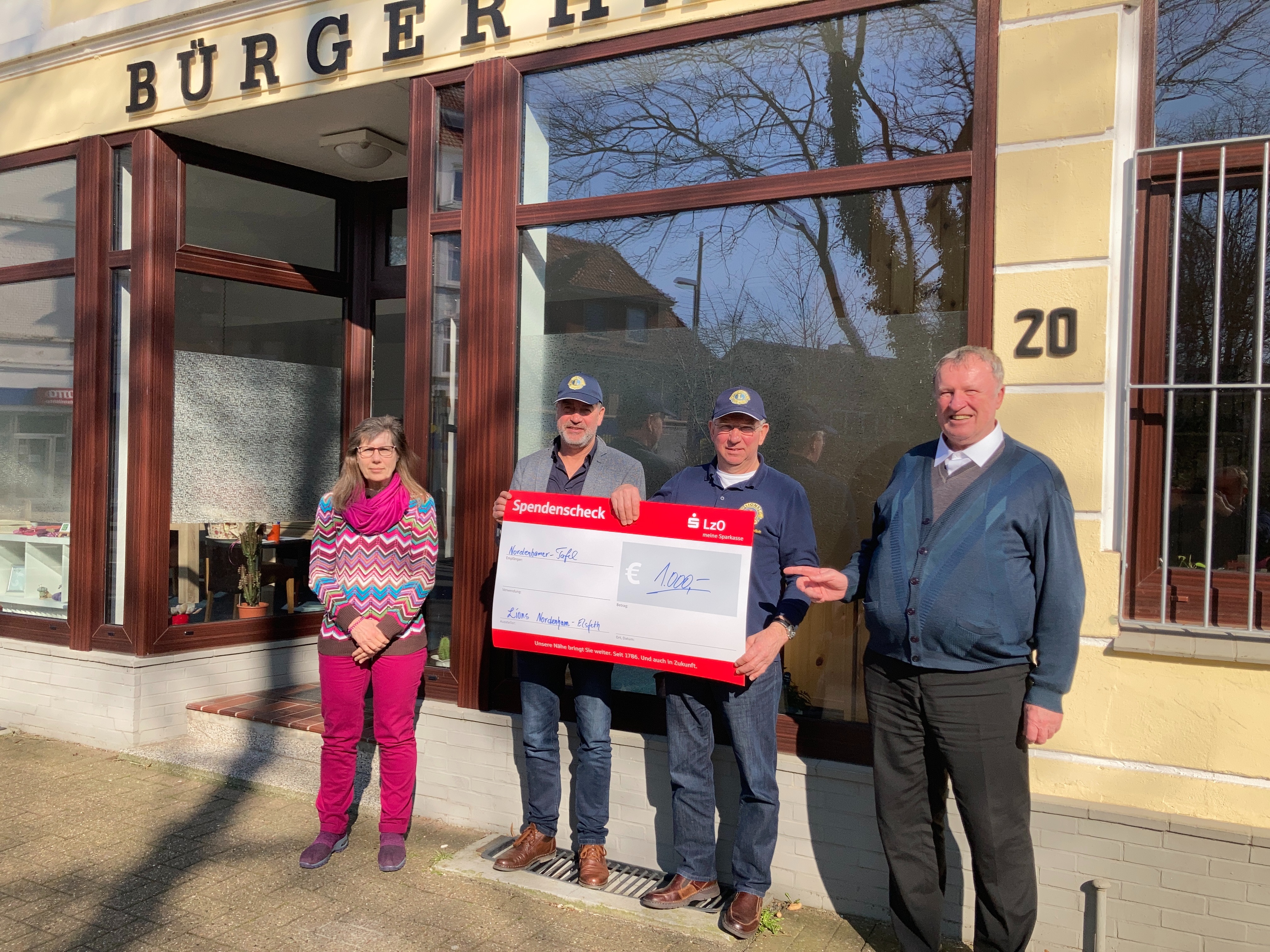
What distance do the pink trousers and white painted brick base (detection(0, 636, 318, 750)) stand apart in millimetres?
2180

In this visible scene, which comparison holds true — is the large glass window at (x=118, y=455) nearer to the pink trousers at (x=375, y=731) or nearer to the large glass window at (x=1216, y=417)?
the pink trousers at (x=375, y=731)

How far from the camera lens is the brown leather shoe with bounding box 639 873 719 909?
152 inches

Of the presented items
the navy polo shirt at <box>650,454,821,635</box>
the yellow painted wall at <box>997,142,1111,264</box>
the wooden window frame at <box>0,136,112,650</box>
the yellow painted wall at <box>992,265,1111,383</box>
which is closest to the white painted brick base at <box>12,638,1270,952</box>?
the wooden window frame at <box>0,136,112,650</box>

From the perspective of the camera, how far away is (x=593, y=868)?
411cm

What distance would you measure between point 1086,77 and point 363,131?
4.21 metres

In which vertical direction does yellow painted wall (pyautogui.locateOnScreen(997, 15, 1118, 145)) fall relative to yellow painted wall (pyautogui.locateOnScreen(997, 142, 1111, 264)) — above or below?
above

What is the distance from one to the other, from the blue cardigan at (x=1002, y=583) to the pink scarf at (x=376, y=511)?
2186mm

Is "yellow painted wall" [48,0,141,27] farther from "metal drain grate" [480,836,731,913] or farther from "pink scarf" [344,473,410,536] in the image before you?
"metal drain grate" [480,836,731,913]

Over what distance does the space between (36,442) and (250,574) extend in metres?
1.76

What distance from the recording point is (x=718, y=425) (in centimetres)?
379

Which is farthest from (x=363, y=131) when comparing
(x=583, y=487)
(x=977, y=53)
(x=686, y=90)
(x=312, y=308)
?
(x=977, y=53)

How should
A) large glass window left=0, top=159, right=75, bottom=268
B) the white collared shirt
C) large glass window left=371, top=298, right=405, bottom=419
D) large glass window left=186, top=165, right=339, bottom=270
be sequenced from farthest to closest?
1. large glass window left=371, top=298, right=405, bottom=419
2. large glass window left=0, top=159, right=75, bottom=268
3. large glass window left=186, top=165, right=339, bottom=270
4. the white collared shirt

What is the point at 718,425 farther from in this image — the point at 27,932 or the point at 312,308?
the point at 312,308

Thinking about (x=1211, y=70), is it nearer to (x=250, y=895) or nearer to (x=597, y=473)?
(x=597, y=473)
